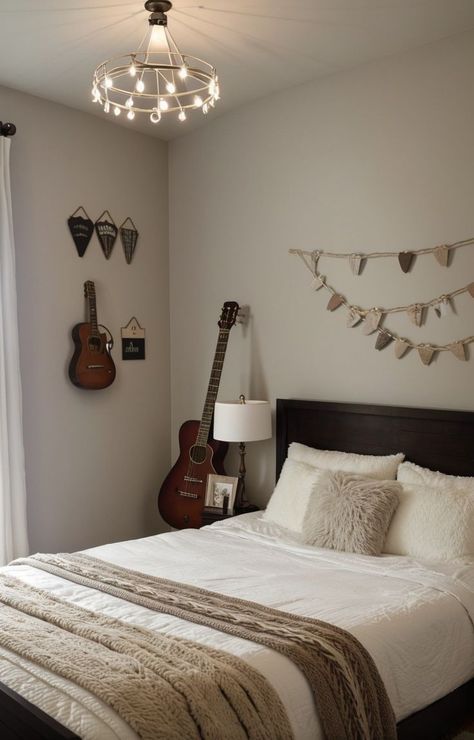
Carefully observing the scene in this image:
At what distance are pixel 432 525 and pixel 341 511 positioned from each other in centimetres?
39

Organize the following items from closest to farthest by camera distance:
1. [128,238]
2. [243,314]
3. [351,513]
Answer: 1. [351,513]
2. [243,314]
3. [128,238]

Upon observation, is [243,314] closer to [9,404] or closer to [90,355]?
[90,355]

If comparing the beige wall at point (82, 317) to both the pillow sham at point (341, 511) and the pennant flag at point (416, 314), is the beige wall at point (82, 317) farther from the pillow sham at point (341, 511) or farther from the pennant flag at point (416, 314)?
the pennant flag at point (416, 314)

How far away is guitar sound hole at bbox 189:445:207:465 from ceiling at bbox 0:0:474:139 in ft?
6.57

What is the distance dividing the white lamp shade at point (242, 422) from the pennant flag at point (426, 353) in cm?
89

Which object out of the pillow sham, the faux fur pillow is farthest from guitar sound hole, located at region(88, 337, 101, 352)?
the faux fur pillow

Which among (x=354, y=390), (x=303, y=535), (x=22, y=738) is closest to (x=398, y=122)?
(x=354, y=390)

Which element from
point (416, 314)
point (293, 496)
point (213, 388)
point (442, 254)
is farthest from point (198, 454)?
point (442, 254)

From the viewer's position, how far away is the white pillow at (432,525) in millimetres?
2879

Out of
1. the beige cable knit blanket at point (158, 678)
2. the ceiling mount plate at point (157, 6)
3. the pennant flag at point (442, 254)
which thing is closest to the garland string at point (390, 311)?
the pennant flag at point (442, 254)

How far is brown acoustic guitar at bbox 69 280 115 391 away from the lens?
13.3 feet

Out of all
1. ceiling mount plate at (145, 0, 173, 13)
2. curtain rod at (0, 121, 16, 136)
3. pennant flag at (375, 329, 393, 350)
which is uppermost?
ceiling mount plate at (145, 0, 173, 13)

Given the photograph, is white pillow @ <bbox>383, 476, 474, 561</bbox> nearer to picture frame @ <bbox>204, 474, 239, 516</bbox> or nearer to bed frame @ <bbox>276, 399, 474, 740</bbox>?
bed frame @ <bbox>276, 399, 474, 740</bbox>

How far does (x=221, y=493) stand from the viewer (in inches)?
155
